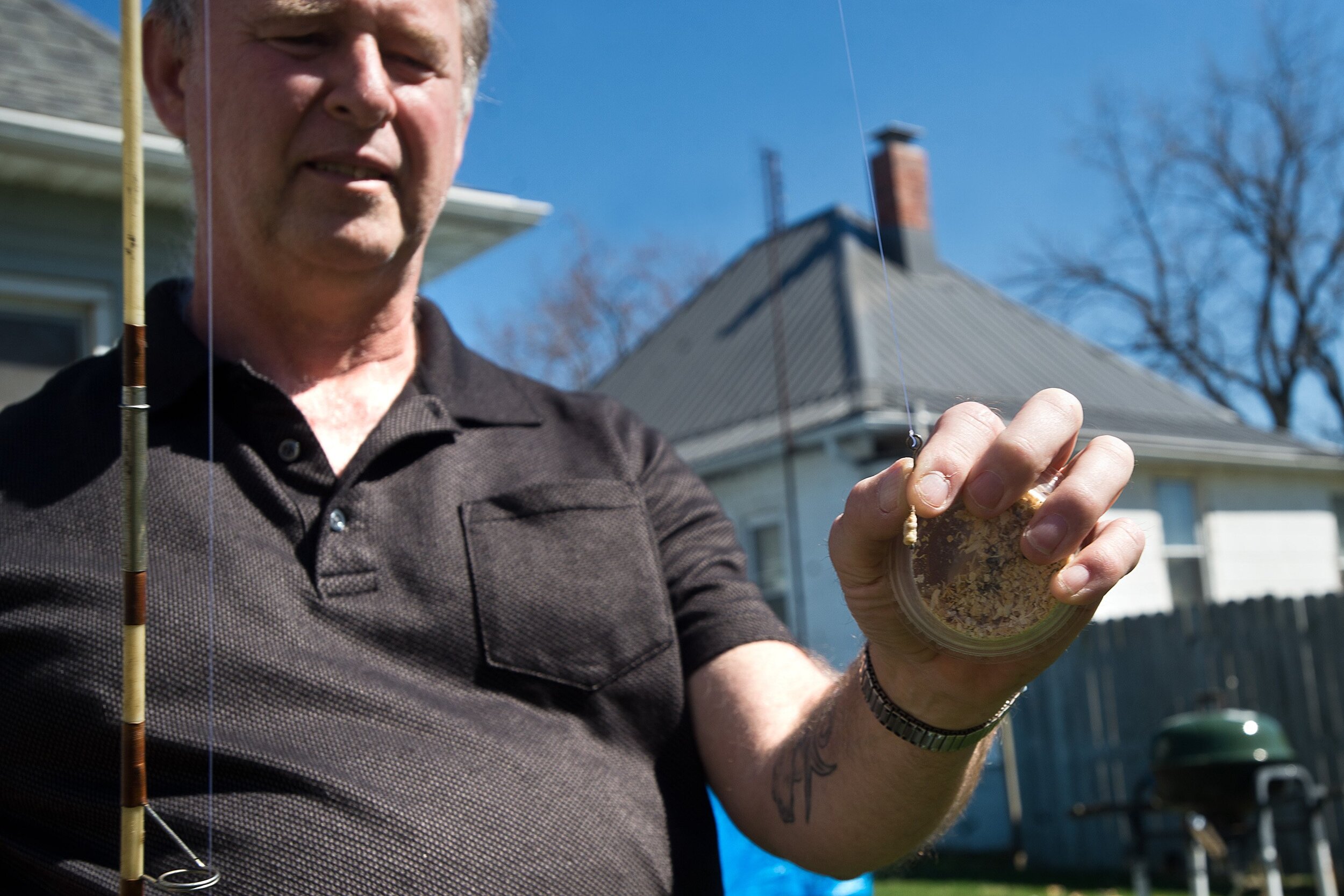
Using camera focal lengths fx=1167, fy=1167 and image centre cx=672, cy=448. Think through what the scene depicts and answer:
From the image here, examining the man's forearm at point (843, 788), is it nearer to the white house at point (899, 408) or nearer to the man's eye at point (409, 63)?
the man's eye at point (409, 63)

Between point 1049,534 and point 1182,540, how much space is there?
12775mm

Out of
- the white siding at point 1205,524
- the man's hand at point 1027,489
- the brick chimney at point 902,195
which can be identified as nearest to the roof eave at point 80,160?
the man's hand at point 1027,489

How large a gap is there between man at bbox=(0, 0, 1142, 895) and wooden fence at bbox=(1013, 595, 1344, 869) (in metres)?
7.63

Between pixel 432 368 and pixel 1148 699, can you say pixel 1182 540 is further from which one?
pixel 432 368

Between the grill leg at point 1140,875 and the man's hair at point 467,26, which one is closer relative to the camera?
the man's hair at point 467,26

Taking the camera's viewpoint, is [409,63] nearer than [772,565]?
Yes

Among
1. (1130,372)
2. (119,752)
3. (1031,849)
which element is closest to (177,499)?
(119,752)

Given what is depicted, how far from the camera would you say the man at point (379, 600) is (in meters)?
1.56

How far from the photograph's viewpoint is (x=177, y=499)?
5.68 feet

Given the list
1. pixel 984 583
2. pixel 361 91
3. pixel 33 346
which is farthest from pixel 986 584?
pixel 33 346

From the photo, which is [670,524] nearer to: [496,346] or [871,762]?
[871,762]

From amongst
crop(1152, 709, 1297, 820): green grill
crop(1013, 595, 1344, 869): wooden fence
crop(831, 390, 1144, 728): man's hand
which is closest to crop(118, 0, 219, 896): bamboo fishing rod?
crop(831, 390, 1144, 728): man's hand

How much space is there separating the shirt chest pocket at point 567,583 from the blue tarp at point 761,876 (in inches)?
18.5

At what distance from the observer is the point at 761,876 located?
2.27m
